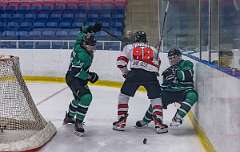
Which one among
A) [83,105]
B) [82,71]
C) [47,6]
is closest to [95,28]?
[82,71]

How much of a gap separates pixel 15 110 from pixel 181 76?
154 centimetres

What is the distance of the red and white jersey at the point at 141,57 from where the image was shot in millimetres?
3918

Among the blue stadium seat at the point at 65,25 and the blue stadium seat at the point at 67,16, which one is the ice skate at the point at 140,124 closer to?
the blue stadium seat at the point at 65,25

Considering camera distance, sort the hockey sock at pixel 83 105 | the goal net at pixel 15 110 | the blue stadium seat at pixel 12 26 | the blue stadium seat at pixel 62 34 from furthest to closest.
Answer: the blue stadium seat at pixel 12 26
the blue stadium seat at pixel 62 34
the hockey sock at pixel 83 105
the goal net at pixel 15 110

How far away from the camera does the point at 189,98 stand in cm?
395

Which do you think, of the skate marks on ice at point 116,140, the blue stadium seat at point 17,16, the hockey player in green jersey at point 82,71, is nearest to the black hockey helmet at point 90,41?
the hockey player in green jersey at point 82,71

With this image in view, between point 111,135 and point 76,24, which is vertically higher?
point 76,24

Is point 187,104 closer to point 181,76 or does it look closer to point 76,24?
point 181,76

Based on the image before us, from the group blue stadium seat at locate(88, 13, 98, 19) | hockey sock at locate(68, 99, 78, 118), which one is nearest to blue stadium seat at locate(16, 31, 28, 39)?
blue stadium seat at locate(88, 13, 98, 19)

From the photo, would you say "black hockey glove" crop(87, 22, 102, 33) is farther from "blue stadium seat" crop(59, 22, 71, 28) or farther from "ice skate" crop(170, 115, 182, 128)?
"blue stadium seat" crop(59, 22, 71, 28)

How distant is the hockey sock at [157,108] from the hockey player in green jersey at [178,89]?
0.53ft

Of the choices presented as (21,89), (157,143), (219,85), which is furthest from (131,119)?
(219,85)

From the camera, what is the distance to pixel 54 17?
12086 mm

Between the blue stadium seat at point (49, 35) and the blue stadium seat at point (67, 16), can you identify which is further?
the blue stadium seat at point (67, 16)
